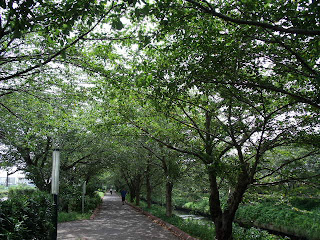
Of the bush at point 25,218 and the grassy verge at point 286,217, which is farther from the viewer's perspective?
the grassy verge at point 286,217

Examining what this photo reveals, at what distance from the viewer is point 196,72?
4.61m

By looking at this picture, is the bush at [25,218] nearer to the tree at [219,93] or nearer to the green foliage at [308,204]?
the tree at [219,93]

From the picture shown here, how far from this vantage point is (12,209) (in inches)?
209

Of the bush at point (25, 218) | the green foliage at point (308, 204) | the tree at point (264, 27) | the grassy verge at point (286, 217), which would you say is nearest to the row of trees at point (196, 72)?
the tree at point (264, 27)

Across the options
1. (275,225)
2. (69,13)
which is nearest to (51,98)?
(69,13)

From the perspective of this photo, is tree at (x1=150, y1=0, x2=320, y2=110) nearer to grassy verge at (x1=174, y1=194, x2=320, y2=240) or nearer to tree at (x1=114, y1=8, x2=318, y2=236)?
tree at (x1=114, y1=8, x2=318, y2=236)

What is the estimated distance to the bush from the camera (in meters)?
4.95

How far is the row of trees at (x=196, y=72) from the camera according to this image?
394 cm

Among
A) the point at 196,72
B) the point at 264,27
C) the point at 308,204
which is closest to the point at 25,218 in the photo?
the point at 196,72

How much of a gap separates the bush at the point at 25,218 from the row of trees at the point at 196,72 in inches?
99.4

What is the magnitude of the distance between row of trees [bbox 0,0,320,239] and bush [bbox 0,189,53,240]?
253 centimetres

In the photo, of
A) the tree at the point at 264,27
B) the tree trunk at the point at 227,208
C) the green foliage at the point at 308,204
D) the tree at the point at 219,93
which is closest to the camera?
the tree at the point at 264,27

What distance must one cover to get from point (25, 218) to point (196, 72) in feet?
15.6

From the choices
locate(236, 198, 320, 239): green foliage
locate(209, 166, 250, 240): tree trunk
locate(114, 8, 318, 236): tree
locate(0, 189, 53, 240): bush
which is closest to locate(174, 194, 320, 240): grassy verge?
locate(236, 198, 320, 239): green foliage
